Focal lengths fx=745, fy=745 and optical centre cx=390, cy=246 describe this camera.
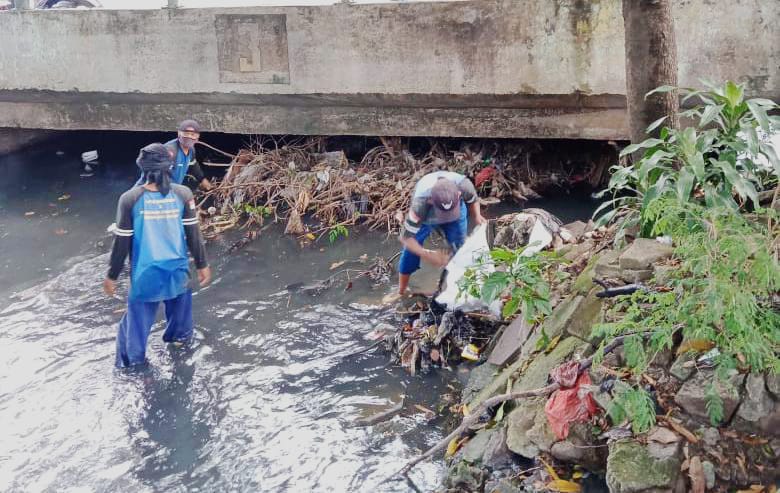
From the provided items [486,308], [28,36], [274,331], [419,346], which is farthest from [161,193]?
[28,36]

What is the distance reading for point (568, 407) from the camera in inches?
143

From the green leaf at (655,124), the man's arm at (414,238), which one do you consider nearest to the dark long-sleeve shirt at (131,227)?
the man's arm at (414,238)

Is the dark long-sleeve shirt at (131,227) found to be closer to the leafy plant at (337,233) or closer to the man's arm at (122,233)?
the man's arm at (122,233)

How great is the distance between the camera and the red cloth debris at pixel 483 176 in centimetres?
835

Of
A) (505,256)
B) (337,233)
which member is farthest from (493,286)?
(337,233)

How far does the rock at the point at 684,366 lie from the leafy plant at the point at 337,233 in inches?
189

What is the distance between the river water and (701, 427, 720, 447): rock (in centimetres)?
144

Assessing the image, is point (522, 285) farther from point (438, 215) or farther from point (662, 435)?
point (438, 215)

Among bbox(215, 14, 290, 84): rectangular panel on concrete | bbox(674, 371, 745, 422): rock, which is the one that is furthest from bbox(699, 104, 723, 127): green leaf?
bbox(215, 14, 290, 84): rectangular panel on concrete

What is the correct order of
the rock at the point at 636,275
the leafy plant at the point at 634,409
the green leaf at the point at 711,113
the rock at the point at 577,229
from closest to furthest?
the leafy plant at the point at 634,409, the green leaf at the point at 711,113, the rock at the point at 636,275, the rock at the point at 577,229

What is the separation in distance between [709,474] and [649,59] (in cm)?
249

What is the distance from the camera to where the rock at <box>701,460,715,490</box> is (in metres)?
3.14

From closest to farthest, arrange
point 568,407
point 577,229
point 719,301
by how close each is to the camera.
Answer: point 719,301 < point 568,407 < point 577,229

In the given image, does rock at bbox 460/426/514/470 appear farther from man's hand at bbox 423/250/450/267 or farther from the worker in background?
the worker in background
